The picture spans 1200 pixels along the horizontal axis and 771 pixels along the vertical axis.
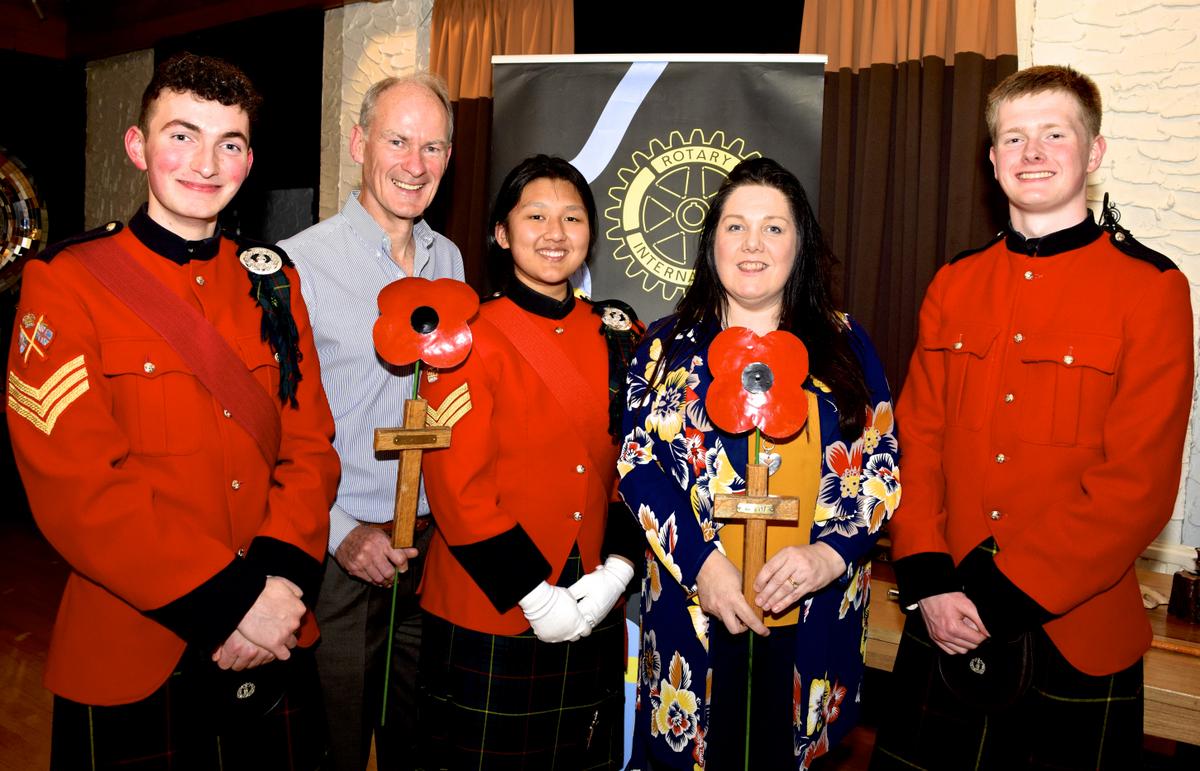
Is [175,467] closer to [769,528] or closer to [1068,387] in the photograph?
[769,528]

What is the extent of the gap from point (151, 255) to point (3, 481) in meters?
5.60

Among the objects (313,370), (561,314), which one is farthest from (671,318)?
(313,370)

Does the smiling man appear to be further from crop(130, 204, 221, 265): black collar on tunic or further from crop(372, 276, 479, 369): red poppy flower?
Result: crop(130, 204, 221, 265): black collar on tunic

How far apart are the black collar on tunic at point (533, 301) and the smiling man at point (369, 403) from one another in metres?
0.33

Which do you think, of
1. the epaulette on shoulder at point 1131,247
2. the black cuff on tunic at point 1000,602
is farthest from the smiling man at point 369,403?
the epaulette on shoulder at point 1131,247

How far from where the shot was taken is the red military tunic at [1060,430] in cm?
147

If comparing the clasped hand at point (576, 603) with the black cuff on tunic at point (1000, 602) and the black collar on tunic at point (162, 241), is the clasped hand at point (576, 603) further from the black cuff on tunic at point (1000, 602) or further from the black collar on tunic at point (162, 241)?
the black collar on tunic at point (162, 241)

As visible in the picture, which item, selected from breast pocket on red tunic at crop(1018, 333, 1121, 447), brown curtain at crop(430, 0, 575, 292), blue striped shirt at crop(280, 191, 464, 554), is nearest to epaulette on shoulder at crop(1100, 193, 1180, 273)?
breast pocket on red tunic at crop(1018, 333, 1121, 447)

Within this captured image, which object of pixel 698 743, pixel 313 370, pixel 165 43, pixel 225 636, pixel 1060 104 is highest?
pixel 165 43

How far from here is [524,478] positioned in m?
1.77

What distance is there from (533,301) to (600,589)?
0.65 metres

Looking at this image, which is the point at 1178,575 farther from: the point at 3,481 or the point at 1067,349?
the point at 3,481

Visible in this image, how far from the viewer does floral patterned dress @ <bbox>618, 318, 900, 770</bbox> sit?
161 centimetres

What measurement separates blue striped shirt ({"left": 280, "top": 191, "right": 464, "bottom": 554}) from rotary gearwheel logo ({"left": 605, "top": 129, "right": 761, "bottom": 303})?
3.74 feet
